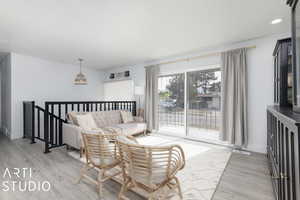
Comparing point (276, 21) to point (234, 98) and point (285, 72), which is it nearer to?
point (285, 72)

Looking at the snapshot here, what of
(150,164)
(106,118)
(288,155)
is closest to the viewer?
(288,155)

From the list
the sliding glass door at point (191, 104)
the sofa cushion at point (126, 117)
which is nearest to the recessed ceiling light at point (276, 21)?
the sliding glass door at point (191, 104)

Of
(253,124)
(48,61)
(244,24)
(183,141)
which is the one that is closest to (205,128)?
(183,141)

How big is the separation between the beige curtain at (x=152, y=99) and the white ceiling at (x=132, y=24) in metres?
1.04

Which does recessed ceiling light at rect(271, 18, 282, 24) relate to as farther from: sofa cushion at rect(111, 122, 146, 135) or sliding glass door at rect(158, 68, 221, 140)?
sofa cushion at rect(111, 122, 146, 135)

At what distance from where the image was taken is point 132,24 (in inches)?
99.4

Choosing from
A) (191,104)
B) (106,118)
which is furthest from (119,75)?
(191,104)

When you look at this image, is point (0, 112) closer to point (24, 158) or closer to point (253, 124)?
point (24, 158)

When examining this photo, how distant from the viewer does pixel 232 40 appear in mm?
3189

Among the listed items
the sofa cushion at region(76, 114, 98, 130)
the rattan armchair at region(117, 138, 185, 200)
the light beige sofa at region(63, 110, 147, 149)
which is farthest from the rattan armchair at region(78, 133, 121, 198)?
the sofa cushion at region(76, 114, 98, 130)

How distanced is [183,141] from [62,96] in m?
4.59

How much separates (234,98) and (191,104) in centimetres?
118

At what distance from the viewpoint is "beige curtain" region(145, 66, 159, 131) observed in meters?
4.66

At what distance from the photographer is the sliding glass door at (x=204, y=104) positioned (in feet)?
12.2
